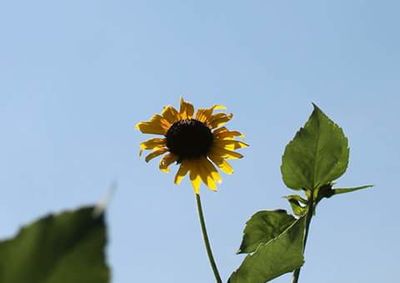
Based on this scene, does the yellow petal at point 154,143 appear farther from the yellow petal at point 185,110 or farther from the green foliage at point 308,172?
the green foliage at point 308,172

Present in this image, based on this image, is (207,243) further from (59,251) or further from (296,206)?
(59,251)

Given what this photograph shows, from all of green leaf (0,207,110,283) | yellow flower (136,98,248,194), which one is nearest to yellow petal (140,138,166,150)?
yellow flower (136,98,248,194)

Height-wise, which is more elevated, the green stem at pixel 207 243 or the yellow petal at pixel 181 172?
the yellow petal at pixel 181 172

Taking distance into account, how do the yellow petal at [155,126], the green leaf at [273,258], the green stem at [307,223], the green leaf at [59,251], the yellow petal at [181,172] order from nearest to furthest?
1. the green leaf at [59,251]
2. the green leaf at [273,258]
3. the green stem at [307,223]
4. the yellow petal at [181,172]
5. the yellow petal at [155,126]

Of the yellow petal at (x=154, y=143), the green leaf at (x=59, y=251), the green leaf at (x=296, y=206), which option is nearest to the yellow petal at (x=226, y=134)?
the yellow petal at (x=154, y=143)

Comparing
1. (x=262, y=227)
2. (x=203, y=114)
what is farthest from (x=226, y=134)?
(x=262, y=227)

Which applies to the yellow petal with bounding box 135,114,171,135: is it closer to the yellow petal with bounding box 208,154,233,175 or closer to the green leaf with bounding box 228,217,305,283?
the yellow petal with bounding box 208,154,233,175
